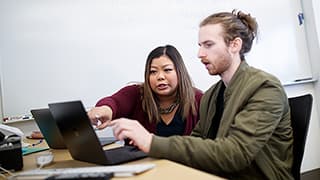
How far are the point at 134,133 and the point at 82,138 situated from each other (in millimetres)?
170

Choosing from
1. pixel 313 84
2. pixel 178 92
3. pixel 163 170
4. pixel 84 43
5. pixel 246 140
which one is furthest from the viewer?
pixel 313 84

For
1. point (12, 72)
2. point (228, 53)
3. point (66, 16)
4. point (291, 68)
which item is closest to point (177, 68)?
point (228, 53)

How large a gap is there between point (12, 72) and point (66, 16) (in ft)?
1.66

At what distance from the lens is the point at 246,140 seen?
83 cm

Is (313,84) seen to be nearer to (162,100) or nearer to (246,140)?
(162,100)

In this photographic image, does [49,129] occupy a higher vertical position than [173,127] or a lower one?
higher

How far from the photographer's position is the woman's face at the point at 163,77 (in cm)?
159

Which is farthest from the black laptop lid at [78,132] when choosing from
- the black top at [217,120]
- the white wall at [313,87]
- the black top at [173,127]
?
the white wall at [313,87]

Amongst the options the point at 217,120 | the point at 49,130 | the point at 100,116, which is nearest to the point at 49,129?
the point at 49,130

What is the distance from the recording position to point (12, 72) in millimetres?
1960

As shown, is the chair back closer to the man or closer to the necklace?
the man

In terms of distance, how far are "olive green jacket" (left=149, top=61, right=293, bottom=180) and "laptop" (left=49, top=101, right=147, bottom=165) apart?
0.43 ft

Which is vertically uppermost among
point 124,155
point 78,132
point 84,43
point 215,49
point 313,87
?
Result: point 84,43

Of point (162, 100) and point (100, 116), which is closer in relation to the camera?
point (100, 116)
